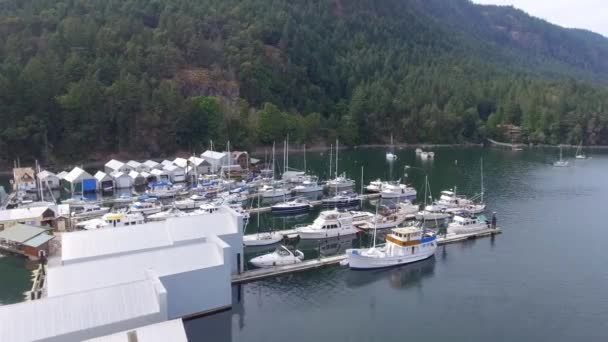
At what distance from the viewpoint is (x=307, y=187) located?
52.4 meters

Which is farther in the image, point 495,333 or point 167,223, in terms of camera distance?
point 167,223

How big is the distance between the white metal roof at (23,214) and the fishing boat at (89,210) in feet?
13.4

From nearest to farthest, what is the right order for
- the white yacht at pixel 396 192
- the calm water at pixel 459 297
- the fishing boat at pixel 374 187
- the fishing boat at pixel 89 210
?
the calm water at pixel 459 297 → the fishing boat at pixel 89 210 → the white yacht at pixel 396 192 → the fishing boat at pixel 374 187

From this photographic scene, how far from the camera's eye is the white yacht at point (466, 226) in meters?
38.8

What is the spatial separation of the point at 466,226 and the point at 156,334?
28.3m

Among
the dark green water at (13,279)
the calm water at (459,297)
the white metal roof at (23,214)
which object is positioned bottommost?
the calm water at (459,297)

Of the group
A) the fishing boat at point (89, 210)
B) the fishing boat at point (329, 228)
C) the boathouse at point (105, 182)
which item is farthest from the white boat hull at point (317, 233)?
the boathouse at point (105, 182)

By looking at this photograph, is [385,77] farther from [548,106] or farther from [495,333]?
[495,333]

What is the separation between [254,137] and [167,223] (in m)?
50.7

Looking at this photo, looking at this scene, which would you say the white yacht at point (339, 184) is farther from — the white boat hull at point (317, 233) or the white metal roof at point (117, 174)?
the white metal roof at point (117, 174)

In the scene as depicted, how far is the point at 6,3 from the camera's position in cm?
9038

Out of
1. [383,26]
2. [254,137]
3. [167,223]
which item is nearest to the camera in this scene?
[167,223]

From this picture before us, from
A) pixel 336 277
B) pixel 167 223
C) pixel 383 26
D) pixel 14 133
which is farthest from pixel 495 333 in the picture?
pixel 383 26

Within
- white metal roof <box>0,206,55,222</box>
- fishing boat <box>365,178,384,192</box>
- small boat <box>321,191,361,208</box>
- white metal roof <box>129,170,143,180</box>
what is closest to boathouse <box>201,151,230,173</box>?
white metal roof <box>129,170,143,180</box>
